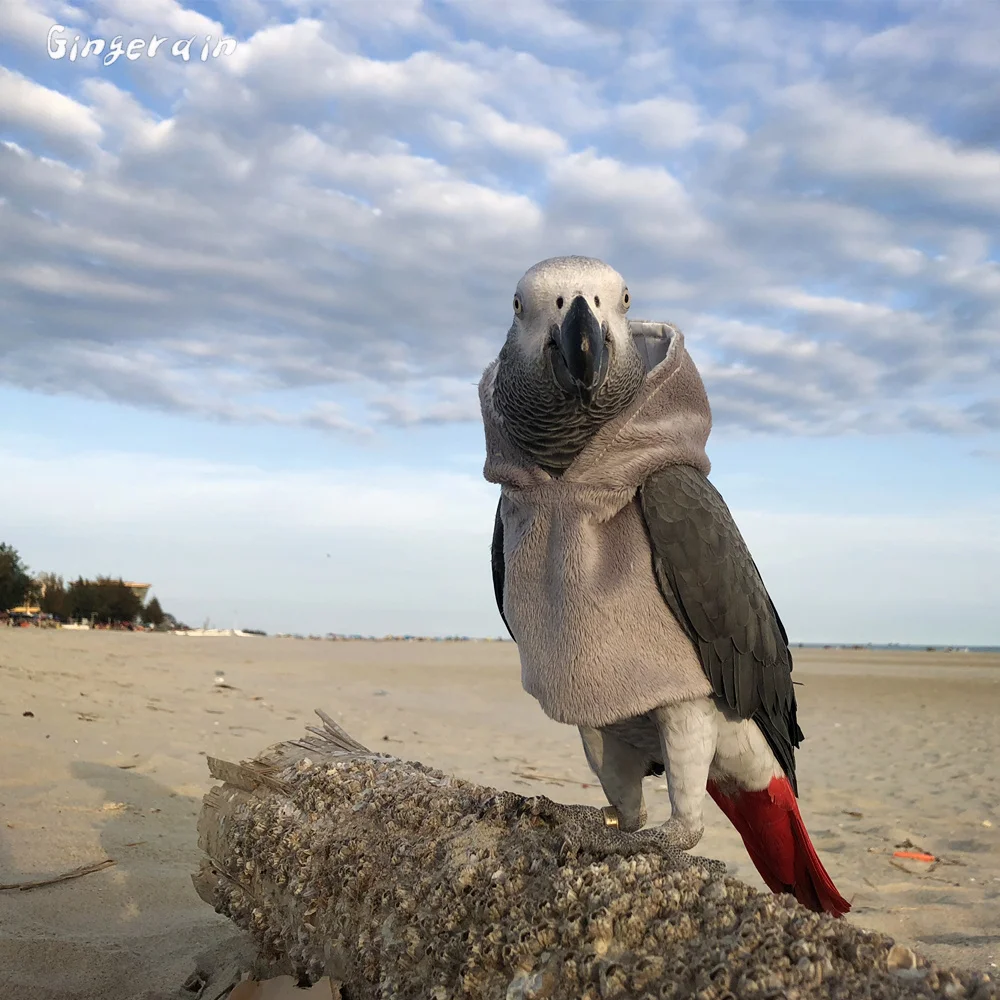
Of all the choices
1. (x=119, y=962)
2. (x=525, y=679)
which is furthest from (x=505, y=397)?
Result: (x=119, y=962)

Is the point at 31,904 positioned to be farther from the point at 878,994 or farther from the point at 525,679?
the point at 878,994

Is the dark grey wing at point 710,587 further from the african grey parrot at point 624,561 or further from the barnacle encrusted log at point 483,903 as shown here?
the barnacle encrusted log at point 483,903

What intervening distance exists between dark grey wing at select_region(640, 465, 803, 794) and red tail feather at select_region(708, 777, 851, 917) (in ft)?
0.88

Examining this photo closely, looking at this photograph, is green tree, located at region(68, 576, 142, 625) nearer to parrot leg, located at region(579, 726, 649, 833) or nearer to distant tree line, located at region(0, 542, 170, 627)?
distant tree line, located at region(0, 542, 170, 627)

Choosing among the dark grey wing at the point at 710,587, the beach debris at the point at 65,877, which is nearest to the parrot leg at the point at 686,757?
the dark grey wing at the point at 710,587

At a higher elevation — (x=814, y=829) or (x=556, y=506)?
(x=556, y=506)

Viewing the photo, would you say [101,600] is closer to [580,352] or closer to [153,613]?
[153,613]

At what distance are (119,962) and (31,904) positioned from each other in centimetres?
69

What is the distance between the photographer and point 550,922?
1.75 meters

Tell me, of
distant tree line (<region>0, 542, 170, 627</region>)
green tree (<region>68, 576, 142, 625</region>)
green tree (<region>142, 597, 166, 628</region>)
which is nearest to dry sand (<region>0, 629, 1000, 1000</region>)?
distant tree line (<region>0, 542, 170, 627</region>)

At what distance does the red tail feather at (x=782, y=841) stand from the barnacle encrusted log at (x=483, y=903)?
0.80m

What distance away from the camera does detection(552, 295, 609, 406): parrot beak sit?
2.23 m

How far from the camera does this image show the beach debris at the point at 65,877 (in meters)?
3.47

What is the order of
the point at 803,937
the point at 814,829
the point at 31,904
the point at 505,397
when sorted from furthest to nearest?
the point at 814,829 → the point at 31,904 → the point at 505,397 → the point at 803,937
